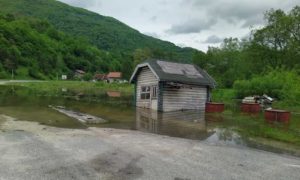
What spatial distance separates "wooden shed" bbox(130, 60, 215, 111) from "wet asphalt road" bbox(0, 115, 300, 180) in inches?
459

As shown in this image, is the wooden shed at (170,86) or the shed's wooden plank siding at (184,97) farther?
the shed's wooden plank siding at (184,97)

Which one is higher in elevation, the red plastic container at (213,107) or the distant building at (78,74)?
the distant building at (78,74)

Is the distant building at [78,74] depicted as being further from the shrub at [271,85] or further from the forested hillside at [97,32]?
the shrub at [271,85]

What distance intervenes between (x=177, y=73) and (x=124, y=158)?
17.1 metres

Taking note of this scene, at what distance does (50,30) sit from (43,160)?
5438 inches

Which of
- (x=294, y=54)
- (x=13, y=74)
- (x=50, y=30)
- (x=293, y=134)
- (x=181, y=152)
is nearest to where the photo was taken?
(x=181, y=152)

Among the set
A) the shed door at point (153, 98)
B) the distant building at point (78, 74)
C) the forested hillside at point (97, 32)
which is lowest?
the shed door at point (153, 98)

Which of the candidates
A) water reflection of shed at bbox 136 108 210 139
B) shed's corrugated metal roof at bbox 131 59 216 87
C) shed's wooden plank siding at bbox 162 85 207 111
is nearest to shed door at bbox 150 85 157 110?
shed's wooden plank siding at bbox 162 85 207 111

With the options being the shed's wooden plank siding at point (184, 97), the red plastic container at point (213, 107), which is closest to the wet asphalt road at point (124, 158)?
the shed's wooden plank siding at point (184, 97)

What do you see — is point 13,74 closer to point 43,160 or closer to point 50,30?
point 50,30

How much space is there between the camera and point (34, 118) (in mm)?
17484

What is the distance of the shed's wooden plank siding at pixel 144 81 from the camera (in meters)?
26.2

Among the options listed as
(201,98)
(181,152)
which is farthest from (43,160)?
(201,98)

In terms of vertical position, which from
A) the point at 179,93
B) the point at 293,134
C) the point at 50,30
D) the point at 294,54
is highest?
the point at 50,30
